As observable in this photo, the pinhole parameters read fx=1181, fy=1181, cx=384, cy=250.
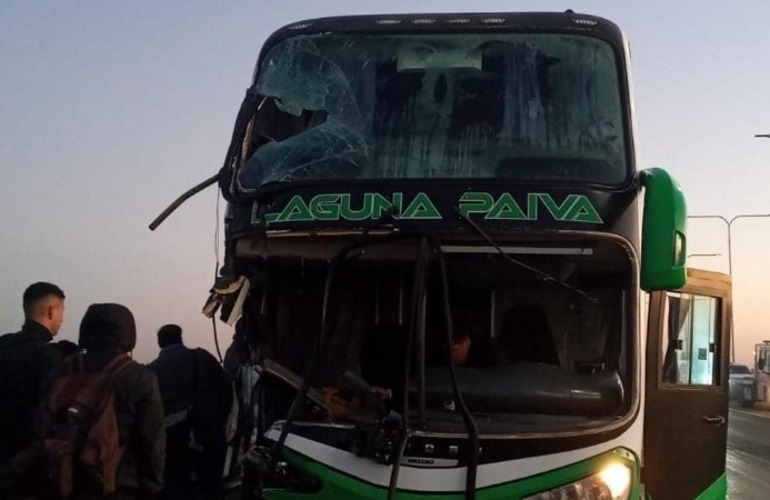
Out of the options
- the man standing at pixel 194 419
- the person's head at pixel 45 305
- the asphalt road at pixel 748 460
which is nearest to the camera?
the person's head at pixel 45 305

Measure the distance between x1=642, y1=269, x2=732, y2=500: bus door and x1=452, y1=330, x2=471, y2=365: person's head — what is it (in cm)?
99

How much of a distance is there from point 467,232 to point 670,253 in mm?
998

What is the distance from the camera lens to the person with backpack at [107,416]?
549cm

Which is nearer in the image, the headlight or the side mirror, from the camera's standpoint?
the headlight

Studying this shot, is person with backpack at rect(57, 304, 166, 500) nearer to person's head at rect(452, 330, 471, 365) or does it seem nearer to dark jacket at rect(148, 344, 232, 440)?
person's head at rect(452, 330, 471, 365)

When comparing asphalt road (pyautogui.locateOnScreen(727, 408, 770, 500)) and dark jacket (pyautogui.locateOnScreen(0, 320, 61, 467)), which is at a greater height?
dark jacket (pyautogui.locateOnScreen(0, 320, 61, 467))

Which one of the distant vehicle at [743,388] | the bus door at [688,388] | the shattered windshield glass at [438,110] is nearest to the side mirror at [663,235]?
the shattered windshield glass at [438,110]

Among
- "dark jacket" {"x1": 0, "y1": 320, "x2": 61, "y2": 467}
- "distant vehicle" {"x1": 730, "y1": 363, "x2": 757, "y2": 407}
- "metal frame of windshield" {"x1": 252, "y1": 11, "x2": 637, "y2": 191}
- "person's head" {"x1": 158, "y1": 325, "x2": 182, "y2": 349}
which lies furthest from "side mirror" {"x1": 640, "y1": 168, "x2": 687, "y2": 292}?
"distant vehicle" {"x1": 730, "y1": 363, "x2": 757, "y2": 407}

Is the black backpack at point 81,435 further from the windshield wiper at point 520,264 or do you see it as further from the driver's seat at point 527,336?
the driver's seat at point 527,336

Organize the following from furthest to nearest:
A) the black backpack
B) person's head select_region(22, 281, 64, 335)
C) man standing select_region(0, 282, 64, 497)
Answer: person's head select_region(22, 281, 64, 335), man standing select_region(0, 282, 64, 497), the black backpack

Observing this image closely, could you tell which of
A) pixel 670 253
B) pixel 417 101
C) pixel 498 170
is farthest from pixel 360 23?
pixel 670 253

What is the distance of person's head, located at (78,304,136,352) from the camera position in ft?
18.7

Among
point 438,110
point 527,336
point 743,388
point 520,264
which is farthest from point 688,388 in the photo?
point 743,388

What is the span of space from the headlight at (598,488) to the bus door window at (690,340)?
48.3 inches
